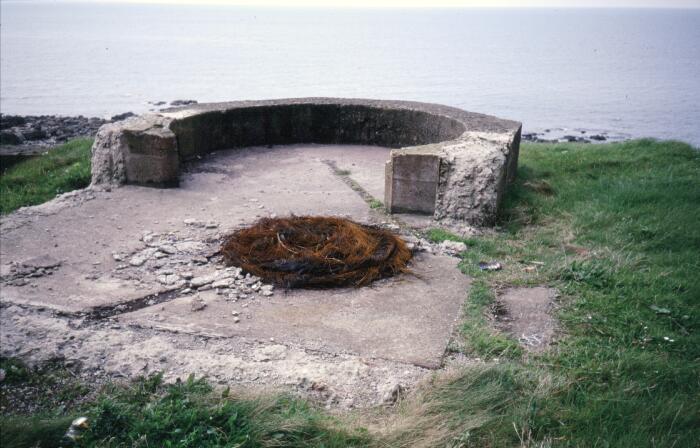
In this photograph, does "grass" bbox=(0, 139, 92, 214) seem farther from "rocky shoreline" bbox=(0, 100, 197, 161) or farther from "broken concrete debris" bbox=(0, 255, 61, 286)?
"broken concrete debris" bbox=(0, 255, 61, 286)

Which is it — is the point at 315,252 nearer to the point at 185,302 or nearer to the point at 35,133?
the point at 185,302

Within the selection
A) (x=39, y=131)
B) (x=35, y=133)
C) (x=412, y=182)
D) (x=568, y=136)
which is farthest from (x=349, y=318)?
(x=568, y=136)

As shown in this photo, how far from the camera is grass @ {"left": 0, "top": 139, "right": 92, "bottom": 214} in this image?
8335 mm

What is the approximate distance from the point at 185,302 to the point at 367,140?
19.0ft

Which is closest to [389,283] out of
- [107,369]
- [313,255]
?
[313,255]

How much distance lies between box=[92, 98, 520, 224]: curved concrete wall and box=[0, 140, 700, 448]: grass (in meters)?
0.71

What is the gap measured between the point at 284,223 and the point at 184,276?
1261mm

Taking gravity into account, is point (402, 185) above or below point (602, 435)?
above

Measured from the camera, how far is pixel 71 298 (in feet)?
15.8

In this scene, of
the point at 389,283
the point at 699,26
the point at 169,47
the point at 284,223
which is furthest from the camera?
the point at 699,26

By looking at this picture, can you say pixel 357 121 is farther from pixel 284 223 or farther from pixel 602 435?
pixel 602 435

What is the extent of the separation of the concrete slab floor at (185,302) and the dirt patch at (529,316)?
14.2 inches

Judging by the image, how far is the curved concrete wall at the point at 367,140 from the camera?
666cm

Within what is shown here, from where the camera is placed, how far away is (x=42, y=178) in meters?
9.30
